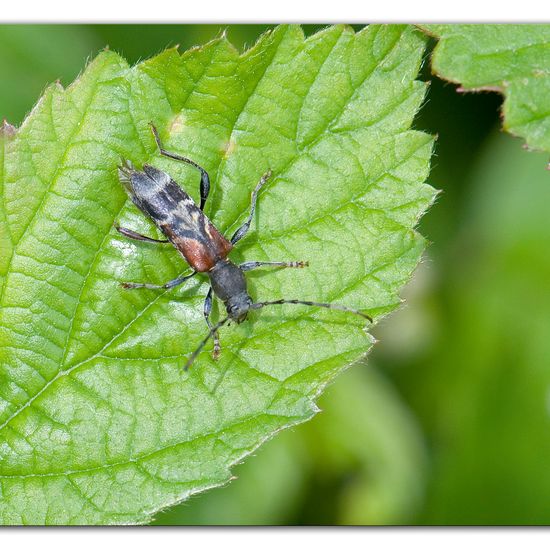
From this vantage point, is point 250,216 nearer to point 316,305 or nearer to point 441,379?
point 316,305

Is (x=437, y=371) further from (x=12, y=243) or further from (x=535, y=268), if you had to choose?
(x=12, y=243)

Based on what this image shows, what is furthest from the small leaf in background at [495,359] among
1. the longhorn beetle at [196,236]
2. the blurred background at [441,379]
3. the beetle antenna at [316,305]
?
the longhorn beetle at [196,236]

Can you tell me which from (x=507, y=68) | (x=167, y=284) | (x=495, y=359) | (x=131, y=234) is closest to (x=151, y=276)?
(x=167, y=284)

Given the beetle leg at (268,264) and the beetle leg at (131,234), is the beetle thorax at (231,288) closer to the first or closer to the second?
the beetle leg at (268,264)

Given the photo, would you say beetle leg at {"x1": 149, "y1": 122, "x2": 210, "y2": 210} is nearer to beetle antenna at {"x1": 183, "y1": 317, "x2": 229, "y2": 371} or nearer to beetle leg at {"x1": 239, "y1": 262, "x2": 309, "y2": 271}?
beetle leg at {"x1": 239, "y1": 262, "x2": 309, "y2": 271}

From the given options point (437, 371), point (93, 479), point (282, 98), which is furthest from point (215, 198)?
point (437, 371)

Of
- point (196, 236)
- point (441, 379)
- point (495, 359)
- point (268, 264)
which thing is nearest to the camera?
point (268, 264)

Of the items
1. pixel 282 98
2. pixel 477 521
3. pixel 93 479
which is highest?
pixel 282 98
